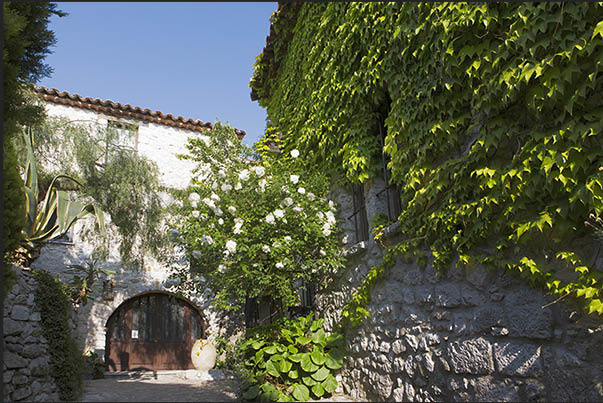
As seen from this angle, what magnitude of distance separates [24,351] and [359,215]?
423 centimetres

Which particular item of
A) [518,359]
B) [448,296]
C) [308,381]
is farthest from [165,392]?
[518,359]

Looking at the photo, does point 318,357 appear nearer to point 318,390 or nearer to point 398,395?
point 318,390

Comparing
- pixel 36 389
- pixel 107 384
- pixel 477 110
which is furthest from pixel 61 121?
pixel 477 110

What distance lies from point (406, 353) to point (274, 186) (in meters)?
2.50

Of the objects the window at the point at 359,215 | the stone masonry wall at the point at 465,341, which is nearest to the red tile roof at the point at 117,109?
the window at the point at 359,215

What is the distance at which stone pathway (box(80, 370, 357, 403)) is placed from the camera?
5.15 m

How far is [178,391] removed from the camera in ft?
19.6

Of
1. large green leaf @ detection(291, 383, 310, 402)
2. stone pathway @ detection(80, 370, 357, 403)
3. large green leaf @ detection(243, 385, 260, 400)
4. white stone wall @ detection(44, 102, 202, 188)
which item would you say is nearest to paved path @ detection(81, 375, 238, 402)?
stone pathway @ detection(80, 370, 357, 403)

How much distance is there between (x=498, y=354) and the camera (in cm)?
282

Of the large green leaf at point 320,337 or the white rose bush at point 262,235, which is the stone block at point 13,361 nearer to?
the white rose bush at point 262,235

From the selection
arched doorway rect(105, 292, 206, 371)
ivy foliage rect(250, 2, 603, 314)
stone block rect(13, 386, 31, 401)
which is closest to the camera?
ivy foliage rect(250, 2, 603, 314)

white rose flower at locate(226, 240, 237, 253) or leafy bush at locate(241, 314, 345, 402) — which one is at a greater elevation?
white rose flower at locate(226, 240, 237, 253)

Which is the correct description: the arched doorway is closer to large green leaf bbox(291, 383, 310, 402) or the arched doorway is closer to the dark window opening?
large green leaf bbox(291, 383, 310, 402)

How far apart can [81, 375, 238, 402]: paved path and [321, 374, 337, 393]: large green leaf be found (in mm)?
1129
